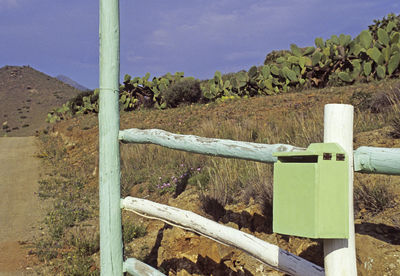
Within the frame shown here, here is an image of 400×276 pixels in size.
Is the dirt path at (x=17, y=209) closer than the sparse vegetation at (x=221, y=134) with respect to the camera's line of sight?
No

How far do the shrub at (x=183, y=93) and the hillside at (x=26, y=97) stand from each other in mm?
26898

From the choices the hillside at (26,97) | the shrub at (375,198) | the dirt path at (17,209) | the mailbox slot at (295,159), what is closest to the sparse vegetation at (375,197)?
the shrub at (375,198)

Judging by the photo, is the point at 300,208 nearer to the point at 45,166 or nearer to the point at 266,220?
the point at 266,220

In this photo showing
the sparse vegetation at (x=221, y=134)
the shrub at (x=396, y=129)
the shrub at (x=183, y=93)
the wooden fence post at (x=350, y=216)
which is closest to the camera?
the wooden fence post at (x=350, y=216)

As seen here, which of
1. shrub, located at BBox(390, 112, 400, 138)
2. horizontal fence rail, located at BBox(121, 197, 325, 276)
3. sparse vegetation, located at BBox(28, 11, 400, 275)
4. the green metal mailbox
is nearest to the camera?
the green metal mailbox

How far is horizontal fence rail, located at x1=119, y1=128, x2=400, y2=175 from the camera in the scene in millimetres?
1335

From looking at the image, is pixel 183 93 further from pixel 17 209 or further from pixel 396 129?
pixel 396 129

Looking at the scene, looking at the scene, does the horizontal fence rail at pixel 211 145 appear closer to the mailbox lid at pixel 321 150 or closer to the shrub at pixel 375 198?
the mailbox lid at pixel 321 150

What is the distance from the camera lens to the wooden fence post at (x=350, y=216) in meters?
1.29

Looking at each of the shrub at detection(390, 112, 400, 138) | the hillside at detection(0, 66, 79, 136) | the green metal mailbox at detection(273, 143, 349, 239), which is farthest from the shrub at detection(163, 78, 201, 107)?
the hillside at detection(0, 66, 79, 136)

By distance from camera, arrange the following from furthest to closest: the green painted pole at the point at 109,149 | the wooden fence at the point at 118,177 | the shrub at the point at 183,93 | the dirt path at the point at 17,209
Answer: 1. the shrub at the point at 183,93
2. the dirt path at the point at 17,209
3. the green painted pole at the point at 109,149
4. the wooden fence at the point at 118,177

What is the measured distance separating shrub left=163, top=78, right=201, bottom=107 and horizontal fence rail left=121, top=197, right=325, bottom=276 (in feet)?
40.4

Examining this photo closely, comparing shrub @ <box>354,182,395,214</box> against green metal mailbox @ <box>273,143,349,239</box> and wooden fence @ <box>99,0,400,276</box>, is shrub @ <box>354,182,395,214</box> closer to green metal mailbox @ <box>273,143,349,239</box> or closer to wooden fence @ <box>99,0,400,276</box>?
wooden fence @ <box>99,0,400,276</box>

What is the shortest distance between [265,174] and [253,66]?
32.2 ft
